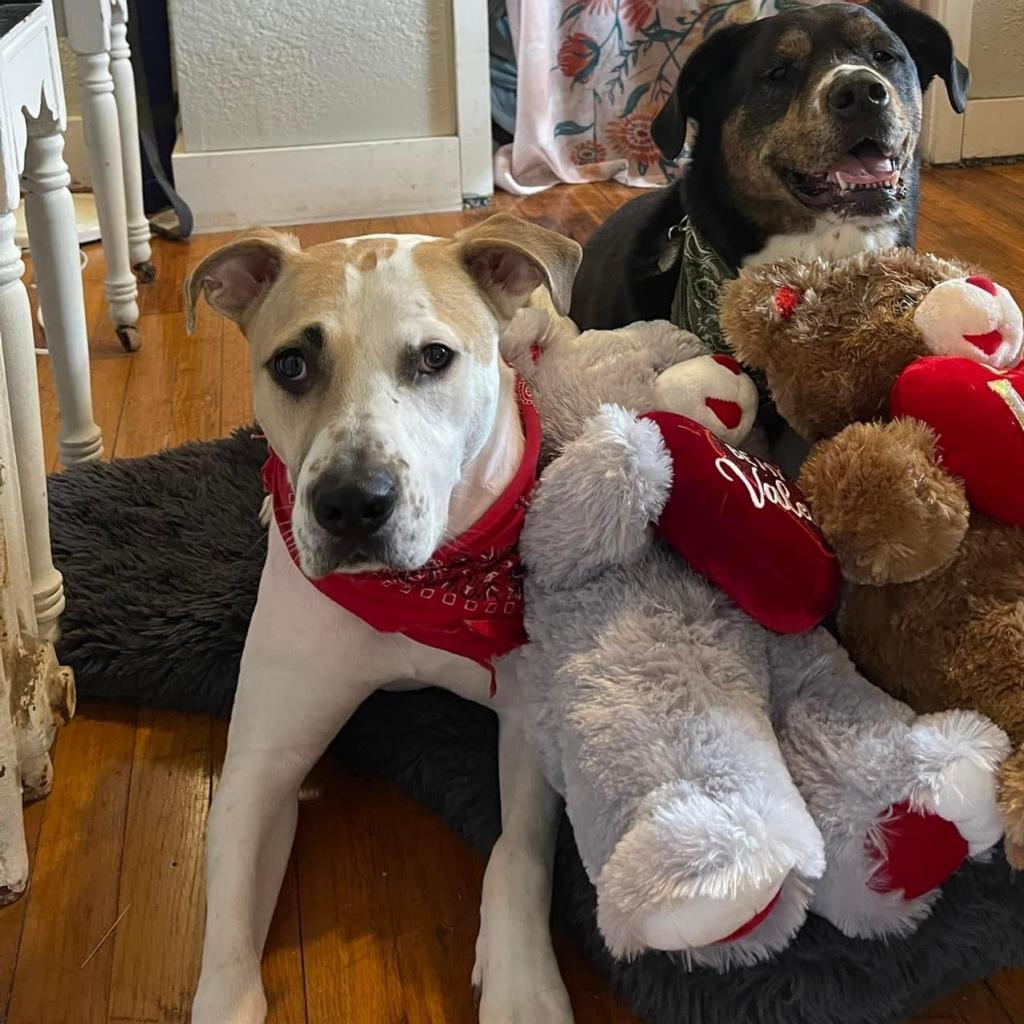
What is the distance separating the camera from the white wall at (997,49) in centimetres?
420

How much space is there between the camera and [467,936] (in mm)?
1326

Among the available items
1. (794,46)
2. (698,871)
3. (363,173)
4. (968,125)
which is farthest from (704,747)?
(968,125)

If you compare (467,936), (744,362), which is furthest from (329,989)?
(744,362)

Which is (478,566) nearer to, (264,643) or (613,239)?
(264,643)

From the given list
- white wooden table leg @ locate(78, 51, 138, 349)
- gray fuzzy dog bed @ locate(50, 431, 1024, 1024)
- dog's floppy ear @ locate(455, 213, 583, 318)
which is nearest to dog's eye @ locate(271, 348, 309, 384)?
dog's floppy ear @ locate(455, 213, 583, 318)

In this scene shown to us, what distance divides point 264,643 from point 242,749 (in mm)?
125

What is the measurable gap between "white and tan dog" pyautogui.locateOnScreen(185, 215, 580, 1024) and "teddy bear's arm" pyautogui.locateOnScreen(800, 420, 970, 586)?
40 centimetres

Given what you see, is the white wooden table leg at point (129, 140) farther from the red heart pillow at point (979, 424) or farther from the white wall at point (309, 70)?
the red heart pillow at point (979, 424)

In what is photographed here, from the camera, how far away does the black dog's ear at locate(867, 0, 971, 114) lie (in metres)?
2.07

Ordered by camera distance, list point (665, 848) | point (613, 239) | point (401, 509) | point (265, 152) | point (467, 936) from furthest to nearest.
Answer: point (265, 152) → point (613, 239) → point (467, 936) → point (401, 509) → point (665, 848)

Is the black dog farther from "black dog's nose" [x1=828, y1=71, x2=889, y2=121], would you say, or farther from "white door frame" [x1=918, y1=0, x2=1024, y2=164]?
"white door frame" [x1=918, y1=0, x2=1024, y2=164]

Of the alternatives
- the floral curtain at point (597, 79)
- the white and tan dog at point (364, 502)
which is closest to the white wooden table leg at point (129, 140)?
the floral curtain at point (597, 79)

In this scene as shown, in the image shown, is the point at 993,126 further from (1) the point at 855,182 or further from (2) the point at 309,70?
(1) the point at 855,182

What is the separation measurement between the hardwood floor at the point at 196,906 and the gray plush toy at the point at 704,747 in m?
0.23
